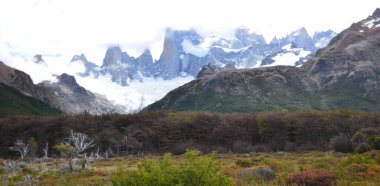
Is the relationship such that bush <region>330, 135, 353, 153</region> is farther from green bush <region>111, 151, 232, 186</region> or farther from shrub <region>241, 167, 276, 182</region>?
green bush <region>111, 151, 232, 186</region>

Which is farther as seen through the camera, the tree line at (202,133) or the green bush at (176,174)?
the tree line at (202,133)

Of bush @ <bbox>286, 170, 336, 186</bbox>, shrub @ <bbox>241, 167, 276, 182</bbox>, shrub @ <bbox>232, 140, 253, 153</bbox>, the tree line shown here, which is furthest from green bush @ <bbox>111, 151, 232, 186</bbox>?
the tree line

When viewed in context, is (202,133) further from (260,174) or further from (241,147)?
(260,174)

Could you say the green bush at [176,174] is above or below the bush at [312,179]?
above

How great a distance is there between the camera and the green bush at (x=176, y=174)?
11984mm

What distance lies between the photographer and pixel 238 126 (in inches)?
4766

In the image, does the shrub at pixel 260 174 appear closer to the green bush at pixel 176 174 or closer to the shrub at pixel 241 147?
the green bush at pixel 176 174

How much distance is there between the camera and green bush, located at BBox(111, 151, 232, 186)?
12.0 meters

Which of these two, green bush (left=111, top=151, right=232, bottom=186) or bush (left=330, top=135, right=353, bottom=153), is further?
bush (left=330, top=135, right=353, bottom=153)

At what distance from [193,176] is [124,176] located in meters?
2.10

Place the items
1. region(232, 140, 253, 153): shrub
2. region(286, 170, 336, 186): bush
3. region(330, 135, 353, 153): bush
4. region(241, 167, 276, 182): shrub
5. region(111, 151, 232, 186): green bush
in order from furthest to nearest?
region(232, 140, 253, 153): shrub, region(330, 135, 353, 153): bush, region(241, 167, 276, 182): shrub, region(286, 170, 336, 186): bush, region(111, 151, 232, 186): green bush

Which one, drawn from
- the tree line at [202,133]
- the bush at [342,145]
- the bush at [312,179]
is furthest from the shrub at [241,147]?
the bush at [312,179]

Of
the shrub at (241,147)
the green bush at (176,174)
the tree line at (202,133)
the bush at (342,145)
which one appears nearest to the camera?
the green bush at (176,174)

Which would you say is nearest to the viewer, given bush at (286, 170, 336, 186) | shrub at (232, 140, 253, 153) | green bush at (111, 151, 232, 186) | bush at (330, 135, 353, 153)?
green bush at (111, 151, 232, 186)
